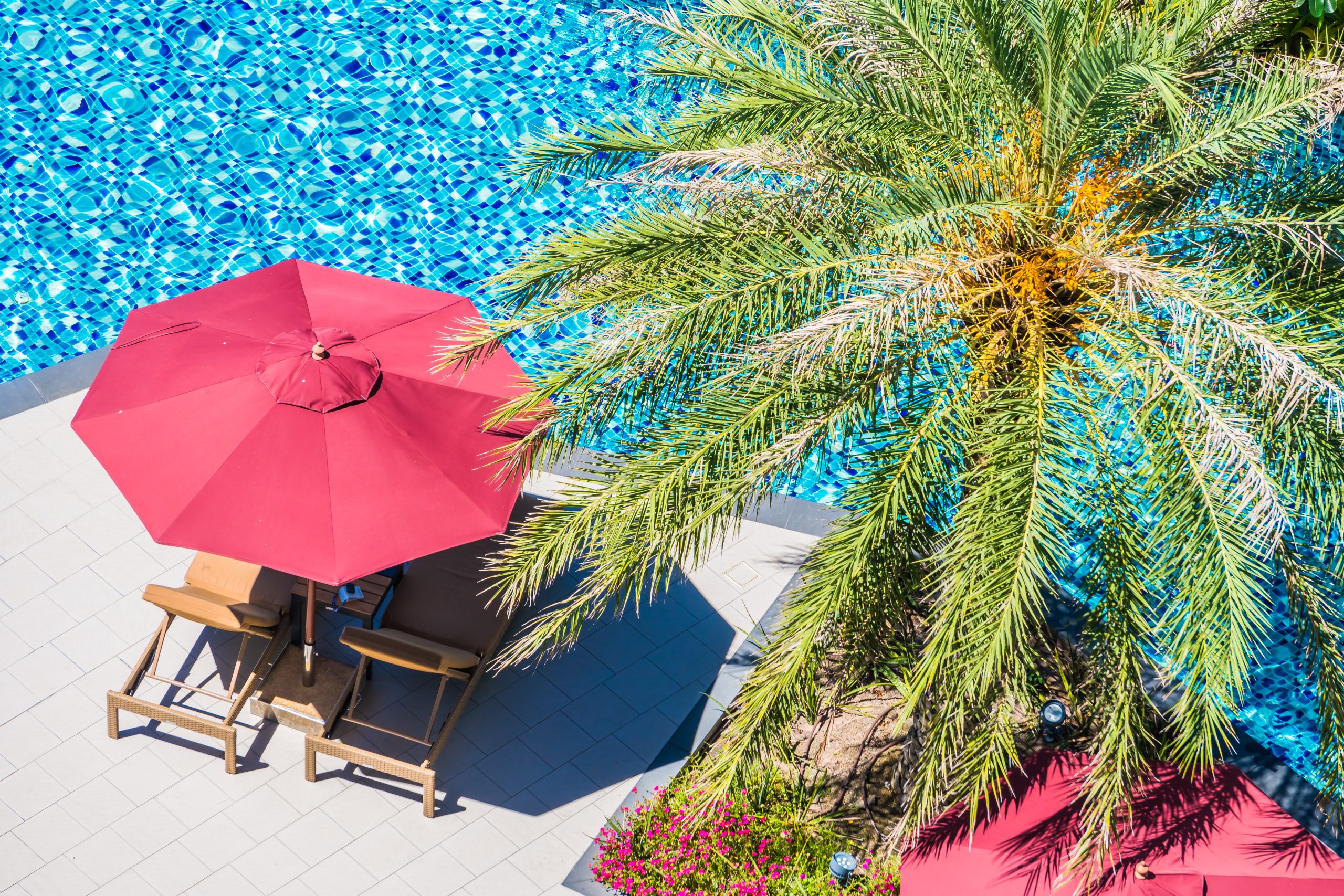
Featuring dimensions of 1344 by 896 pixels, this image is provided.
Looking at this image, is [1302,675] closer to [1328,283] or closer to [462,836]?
[1328,283]

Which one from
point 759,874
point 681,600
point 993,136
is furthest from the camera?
point 681,600

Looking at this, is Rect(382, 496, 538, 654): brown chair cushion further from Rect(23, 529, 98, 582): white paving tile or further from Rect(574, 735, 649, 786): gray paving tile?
Rect(23, 529, 98, 582): white paving tile

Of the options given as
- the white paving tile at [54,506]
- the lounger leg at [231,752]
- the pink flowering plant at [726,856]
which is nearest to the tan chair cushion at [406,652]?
the lounger leg at [231,752]

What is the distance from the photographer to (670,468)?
17.6 ft

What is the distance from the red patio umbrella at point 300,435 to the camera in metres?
6.22

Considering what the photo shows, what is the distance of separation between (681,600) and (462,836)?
90.9 inches

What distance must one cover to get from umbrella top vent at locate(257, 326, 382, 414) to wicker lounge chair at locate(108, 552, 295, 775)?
4.05ft

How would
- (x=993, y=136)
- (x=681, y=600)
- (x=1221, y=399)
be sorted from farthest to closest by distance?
(x=681, y=600)
(x=993, y=136)
(x=1221, y=399)

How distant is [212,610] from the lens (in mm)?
7180

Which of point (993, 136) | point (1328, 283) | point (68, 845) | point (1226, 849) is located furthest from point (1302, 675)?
point (68, 845)

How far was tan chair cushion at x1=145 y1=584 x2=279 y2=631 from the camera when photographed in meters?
7.15

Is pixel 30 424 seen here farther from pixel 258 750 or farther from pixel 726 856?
pixel 726 856

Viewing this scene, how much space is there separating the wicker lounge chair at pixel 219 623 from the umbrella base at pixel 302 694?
0.40 ft

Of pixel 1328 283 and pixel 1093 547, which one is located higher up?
pixel 1328 283
